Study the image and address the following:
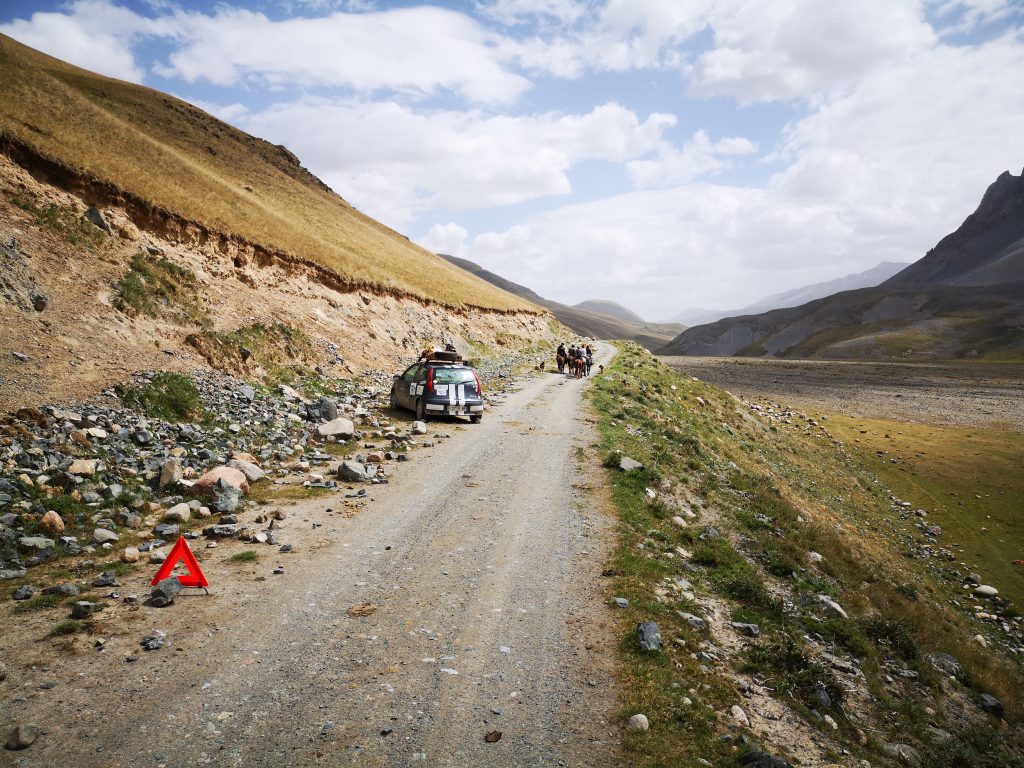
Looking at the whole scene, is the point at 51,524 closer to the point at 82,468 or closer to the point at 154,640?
the point at 82,468

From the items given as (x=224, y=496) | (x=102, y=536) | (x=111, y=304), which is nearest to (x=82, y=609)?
(x=102, y=536)

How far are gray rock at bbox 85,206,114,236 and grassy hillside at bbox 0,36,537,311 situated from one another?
1.28m

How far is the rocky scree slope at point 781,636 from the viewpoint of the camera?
583 centimetres

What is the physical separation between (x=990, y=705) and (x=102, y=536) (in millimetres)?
15602

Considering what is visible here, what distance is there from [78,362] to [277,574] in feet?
36.5

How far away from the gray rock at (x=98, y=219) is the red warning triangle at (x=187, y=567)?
1950 centimetres

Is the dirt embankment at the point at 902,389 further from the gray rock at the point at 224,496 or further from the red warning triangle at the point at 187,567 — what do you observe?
the red warning triangle at the point at 187,567

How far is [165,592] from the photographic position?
23.1 feet

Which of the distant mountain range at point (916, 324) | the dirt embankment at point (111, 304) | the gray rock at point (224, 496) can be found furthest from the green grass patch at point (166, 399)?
the distant mountain range at point (916, 324)

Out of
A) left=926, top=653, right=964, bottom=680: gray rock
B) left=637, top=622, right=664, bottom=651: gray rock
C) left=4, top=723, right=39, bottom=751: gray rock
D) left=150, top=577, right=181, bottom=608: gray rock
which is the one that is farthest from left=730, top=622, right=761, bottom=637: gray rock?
left=4, top=723, right=39, bottom=751: gray rock

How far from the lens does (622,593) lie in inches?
317

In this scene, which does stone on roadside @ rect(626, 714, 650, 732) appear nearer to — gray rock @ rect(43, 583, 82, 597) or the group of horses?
Answer: gray rock @ rect(43, 583, 82, 597)

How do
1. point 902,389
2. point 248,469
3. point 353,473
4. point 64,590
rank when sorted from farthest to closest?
point 902,389
point 353,473
point 248,469
point 64,590

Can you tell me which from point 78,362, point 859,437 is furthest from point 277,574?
point 859,437
